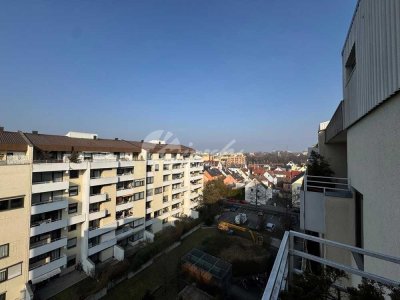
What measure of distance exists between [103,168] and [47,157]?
14.1ft

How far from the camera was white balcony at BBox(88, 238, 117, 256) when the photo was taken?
685 inches

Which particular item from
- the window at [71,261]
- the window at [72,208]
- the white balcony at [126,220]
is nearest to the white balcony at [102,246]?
the window at [71,261]

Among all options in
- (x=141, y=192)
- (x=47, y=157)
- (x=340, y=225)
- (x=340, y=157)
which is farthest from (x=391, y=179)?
(x=141, y=192)

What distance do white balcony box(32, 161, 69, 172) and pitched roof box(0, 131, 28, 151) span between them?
126 centimetres

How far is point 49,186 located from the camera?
14289mm

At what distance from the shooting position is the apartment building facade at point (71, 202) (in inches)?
501

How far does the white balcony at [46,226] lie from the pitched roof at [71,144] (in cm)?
486

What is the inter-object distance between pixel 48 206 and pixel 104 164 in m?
5.34

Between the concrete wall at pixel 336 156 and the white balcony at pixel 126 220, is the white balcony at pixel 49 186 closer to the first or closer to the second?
the white balcony at pixel 126 220

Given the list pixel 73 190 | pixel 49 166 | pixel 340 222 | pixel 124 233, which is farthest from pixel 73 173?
pixel 340 222

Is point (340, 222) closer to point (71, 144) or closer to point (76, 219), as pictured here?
point (76, 219)

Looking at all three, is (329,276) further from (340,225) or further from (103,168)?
(103,168)

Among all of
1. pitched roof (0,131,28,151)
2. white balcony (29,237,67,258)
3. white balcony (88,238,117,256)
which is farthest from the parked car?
pitched roof (0,131,28,151)

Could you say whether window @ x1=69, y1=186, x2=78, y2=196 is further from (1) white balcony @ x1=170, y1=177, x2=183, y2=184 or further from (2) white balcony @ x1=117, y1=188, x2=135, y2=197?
(1) white balcony @ x1=170, y1=177, x2=183, y2=184
